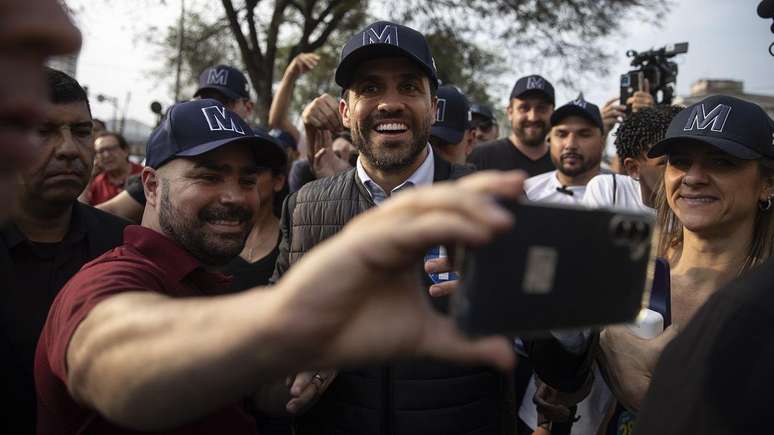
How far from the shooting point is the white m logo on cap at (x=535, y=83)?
537 centimetres

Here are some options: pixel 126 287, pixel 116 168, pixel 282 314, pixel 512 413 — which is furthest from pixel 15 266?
pixel 116 168

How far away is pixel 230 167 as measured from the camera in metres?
1.99

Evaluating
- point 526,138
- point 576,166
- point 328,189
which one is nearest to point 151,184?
point 328,189

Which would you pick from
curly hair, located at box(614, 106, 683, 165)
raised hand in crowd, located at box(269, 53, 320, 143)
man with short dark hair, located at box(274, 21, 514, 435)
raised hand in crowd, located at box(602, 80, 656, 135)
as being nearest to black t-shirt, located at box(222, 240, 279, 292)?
man with short dark hair, located at box(274, 21, 514, 435)

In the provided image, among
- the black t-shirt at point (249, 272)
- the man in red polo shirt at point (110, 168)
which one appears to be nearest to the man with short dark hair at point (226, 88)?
the man in red polo shirt at point (110, 168)

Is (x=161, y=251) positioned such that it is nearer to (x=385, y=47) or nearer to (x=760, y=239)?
(x=385, y=47)

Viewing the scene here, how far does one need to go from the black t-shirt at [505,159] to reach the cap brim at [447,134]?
134cm

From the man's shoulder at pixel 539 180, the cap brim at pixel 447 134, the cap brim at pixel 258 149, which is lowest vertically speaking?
the man's shoulder at pixel 539 180

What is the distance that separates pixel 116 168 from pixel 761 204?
225 inches

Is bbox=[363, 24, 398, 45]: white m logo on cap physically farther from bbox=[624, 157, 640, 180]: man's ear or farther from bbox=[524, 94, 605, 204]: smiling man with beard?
bbox=[524, 94, 605, 204]: smiling man with beard

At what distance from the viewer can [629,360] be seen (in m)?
1.87

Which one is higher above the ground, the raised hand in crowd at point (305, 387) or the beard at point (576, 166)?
the beard at point (576, 166)

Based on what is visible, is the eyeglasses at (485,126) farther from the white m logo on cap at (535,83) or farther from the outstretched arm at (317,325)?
the outstretched arm at (317,325)

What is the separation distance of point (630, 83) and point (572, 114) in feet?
2.17
